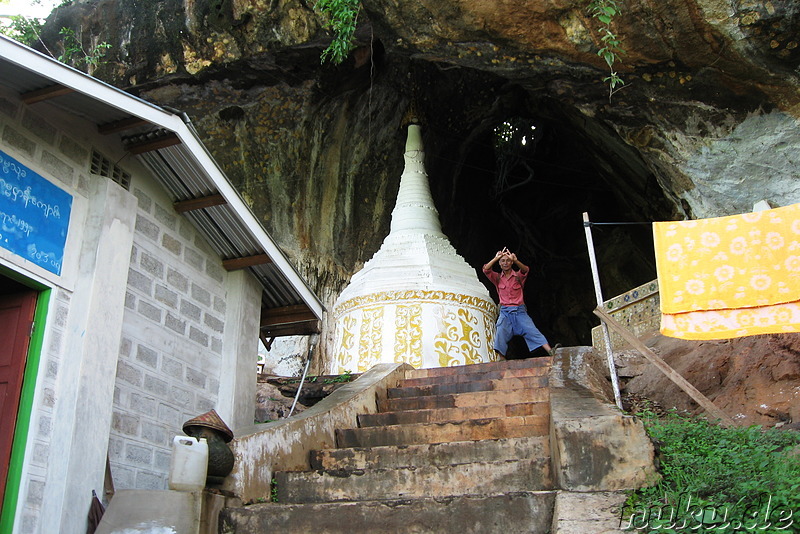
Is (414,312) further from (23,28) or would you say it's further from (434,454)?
(23,28)

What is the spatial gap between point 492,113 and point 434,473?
43.4ft

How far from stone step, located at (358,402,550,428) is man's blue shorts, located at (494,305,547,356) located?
Answer: 3.18 meters

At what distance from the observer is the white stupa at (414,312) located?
38.6 feet

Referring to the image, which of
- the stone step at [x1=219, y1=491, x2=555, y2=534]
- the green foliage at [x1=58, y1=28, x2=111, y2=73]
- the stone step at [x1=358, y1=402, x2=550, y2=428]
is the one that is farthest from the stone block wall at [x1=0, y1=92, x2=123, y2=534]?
the green foliage at [x1=58, y1=28, x2=111, y2=73]

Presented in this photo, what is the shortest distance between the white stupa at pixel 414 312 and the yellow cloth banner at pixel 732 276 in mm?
4951

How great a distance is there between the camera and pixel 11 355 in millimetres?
5160

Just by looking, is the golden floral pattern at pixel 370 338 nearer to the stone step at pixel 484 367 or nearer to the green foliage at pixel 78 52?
the stone step at pixel 484 367

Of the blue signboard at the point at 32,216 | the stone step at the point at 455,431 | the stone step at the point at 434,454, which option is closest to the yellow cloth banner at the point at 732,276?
the stone step at the point at 455,431

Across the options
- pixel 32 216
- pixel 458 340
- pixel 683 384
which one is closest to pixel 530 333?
pixel 458 340

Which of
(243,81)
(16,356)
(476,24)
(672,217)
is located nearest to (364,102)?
(243,81)

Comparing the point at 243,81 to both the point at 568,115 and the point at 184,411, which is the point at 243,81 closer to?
the point at 568,115

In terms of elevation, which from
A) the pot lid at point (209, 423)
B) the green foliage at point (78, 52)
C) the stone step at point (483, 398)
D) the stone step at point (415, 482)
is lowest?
A: the stone step at point (415, 482)

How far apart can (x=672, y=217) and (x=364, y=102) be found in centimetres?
636

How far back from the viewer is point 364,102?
1527cm
